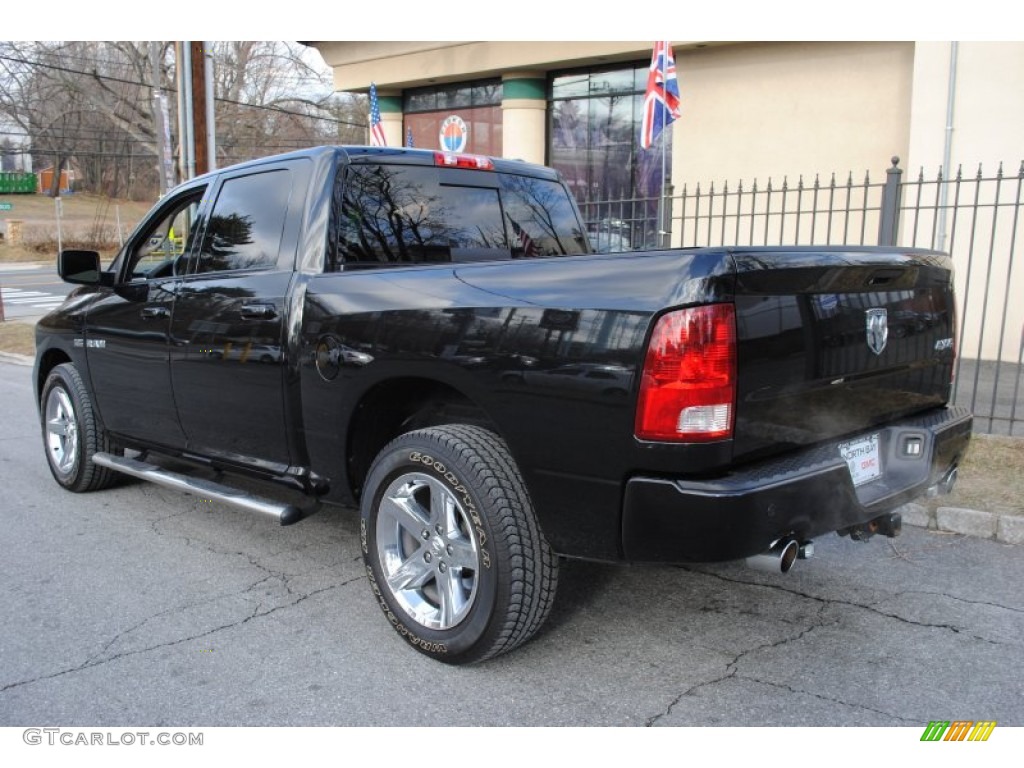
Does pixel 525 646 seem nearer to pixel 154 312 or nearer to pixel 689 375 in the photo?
pixel 689 375

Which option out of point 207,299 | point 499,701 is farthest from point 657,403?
point 207,299

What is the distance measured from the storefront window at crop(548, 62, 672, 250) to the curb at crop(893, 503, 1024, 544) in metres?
7.97

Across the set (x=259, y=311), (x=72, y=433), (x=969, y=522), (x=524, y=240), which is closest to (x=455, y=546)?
(x=259, y=311)

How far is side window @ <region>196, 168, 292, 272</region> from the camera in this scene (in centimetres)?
390

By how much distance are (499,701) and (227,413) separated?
1978 millimetres

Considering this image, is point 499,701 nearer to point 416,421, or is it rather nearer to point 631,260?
point 416,421

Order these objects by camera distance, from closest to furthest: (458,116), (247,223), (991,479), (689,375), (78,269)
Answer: (689,375) < (247,223) < (78,269) < (991,479) < (458,116)

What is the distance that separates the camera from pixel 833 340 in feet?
9.34

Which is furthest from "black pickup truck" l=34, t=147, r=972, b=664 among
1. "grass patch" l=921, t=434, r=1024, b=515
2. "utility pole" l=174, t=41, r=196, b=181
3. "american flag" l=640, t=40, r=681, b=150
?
"utility pole" l=174, t=41, r=196, b=181

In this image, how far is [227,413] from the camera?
401 cm

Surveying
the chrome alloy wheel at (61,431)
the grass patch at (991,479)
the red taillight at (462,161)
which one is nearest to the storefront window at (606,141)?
the grass patch at (991,479)

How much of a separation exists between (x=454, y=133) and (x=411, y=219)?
1215 cm

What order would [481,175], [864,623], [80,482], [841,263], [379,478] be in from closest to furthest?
1. [841,263]
2. [379,478]
3. [864,623]
4. [481,175]
5. [80,482]

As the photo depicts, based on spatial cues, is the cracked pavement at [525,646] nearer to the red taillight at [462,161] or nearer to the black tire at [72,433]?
the black tire at [72,433]
